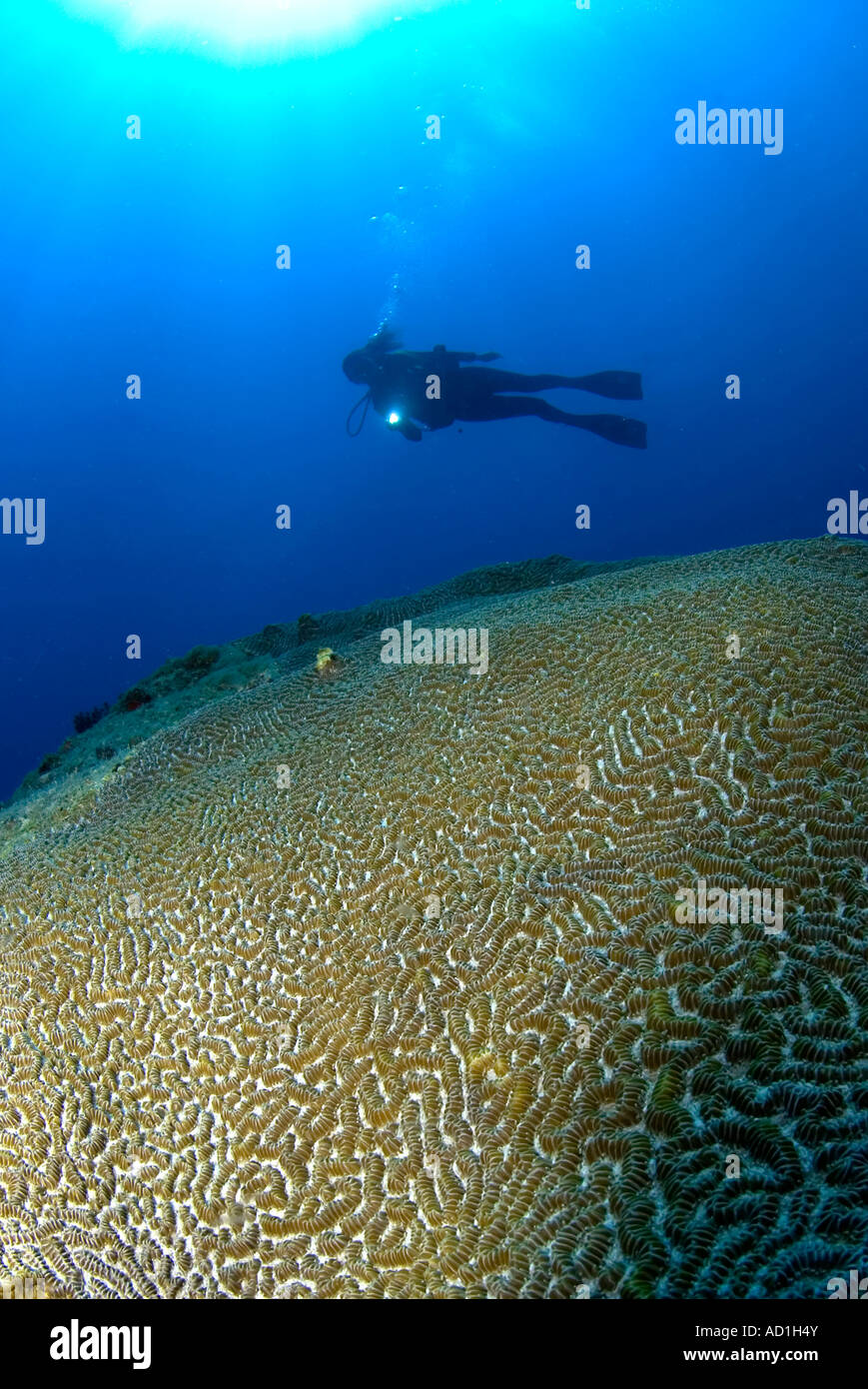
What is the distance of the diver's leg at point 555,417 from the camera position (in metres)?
→ 17.8

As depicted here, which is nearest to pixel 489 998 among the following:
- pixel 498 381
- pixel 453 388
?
pixel 453 388

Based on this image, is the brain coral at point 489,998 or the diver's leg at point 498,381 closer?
the brain coral at point 489,998

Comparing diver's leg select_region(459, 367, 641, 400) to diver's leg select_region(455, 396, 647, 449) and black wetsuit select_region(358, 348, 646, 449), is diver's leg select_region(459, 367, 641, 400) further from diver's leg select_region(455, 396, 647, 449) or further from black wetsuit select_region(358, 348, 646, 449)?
diver's leg select_region(455, 396, 647, 449)

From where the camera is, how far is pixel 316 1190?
296 centimetres

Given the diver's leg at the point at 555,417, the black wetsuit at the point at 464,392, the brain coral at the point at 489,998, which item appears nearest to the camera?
the brain coral at the point at 489,998

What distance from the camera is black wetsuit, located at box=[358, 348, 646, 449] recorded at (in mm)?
17625

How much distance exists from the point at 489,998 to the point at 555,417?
1819cm

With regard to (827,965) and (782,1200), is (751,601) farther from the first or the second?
(782,1200)

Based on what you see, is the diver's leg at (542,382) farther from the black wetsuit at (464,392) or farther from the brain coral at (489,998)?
the brain coral at (489,998)

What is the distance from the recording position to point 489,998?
129 inches

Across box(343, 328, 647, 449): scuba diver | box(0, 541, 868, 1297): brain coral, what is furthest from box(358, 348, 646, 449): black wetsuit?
box(0, 541, 868, 1297): brain coral

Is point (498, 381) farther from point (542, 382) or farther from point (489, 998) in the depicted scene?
point (489, 998)

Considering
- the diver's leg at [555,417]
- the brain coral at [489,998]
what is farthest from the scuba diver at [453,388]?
the brain coral at [489,998]
